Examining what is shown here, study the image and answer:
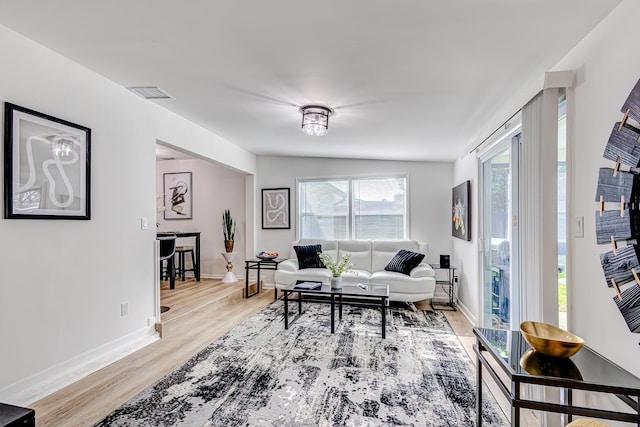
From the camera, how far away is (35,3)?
1744mm

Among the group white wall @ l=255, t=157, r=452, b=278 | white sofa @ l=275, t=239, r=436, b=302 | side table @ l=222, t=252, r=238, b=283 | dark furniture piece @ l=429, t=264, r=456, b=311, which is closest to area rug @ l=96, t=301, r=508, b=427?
white sofa @ l=275, t=239, r=436, b=302

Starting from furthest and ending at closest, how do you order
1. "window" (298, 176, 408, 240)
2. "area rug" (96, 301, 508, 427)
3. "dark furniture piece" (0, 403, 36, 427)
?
1. "window" (298, 176, 408, 240)
2. "area rug" (96, 301, 508, 427)
3. "dark furniture piece" (0, 403, 36, 427)

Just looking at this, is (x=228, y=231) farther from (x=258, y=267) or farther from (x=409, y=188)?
(x=409, y=188)

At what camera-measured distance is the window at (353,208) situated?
17.9 feet

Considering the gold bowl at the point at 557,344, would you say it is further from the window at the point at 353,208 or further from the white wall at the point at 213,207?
the white wall at the point at 213,207

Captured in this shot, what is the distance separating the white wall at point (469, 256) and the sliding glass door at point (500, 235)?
15 cm

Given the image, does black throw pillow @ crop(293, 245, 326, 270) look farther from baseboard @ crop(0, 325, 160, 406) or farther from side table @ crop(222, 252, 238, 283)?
baseboard @ crop(0, 325, 160, 406)

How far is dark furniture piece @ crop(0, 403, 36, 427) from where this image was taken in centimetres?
115

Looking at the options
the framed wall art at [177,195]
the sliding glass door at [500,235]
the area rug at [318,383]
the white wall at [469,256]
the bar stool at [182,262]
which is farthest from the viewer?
the framed wall art at [177,195]

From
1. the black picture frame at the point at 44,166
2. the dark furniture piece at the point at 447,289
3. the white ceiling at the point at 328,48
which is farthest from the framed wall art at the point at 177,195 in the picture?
the dark furniture piece at the point at 447,289

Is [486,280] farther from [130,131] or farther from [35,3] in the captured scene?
[35,3]

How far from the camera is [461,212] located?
443cm

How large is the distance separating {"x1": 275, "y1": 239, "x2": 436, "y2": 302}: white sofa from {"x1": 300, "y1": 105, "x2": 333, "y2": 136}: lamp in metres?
2.32

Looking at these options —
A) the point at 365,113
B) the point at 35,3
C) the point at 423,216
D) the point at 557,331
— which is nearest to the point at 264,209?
the point at 423,216
